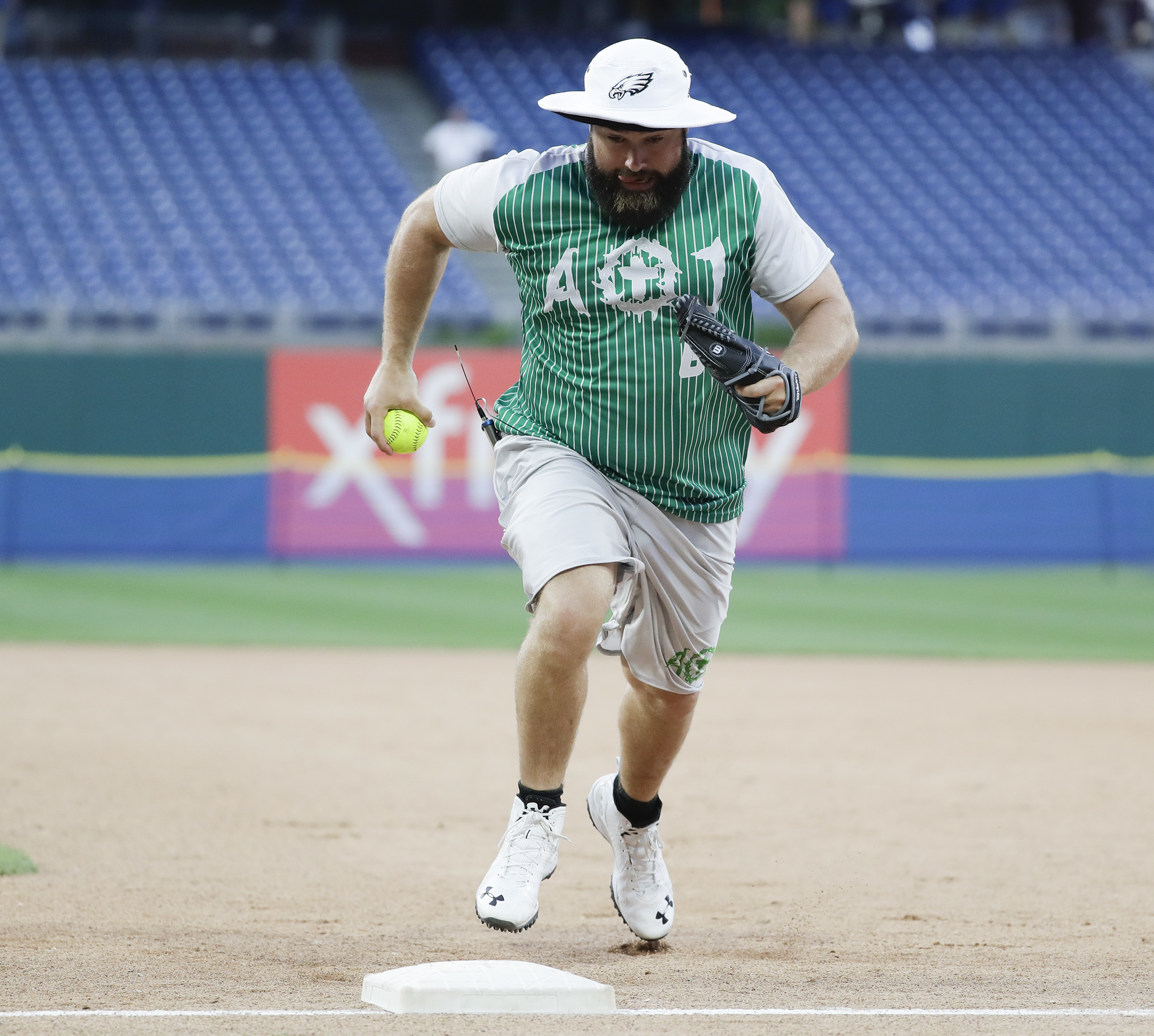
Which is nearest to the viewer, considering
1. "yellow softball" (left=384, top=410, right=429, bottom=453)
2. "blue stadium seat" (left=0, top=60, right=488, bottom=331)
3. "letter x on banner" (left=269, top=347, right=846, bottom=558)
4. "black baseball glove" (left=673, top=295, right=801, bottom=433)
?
"black baseball glove" (left=673, top=295, right=801, bottom=433)

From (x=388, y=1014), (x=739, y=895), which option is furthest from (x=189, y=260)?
(x=388, y=1014)

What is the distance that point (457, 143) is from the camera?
68.3 feet

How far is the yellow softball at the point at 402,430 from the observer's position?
4113 millimetres

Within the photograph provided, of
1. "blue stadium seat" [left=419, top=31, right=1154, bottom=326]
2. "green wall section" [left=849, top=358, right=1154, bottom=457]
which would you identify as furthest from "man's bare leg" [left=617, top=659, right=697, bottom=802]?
"blue stadium seat" [left=419, top=31, right=1154, bottom=326]

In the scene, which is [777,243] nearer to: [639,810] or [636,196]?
[636,196]

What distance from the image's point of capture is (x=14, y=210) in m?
20.1

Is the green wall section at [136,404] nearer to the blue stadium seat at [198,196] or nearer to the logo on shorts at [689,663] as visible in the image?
the blue stadium seat at [198,196]

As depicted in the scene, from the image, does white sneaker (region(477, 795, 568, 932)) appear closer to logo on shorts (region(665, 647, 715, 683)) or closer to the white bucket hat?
logo on shorts (region(665, 647, 715, 683))

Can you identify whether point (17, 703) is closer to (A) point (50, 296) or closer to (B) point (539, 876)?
(B) point (539, 876)

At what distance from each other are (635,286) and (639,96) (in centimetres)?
43

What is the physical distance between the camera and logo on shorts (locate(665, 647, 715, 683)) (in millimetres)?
4133

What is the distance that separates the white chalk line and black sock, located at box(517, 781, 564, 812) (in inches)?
23.0

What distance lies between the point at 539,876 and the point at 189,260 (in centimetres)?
1697

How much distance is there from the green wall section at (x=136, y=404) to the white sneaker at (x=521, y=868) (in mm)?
15041
